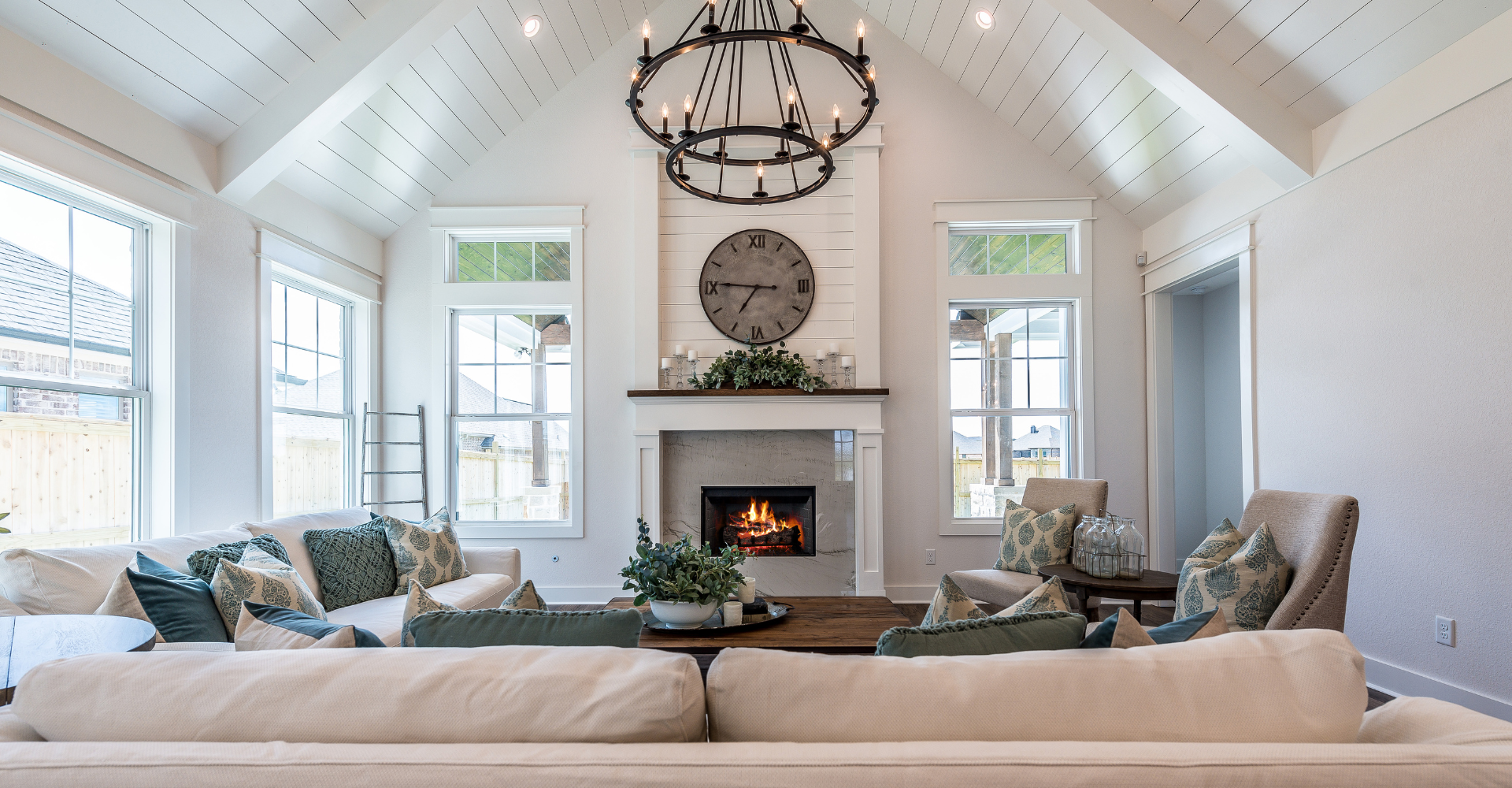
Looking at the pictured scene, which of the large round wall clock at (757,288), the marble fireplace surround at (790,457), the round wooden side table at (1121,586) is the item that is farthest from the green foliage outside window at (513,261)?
the round wooden side table at (1121,586)

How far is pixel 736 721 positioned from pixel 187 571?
2.59 m

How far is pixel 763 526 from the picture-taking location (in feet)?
17.3

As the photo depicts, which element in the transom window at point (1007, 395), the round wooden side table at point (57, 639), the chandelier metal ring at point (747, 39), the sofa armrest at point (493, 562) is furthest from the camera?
the transom window at point (1007, 395)

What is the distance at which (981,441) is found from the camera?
17.6 feet

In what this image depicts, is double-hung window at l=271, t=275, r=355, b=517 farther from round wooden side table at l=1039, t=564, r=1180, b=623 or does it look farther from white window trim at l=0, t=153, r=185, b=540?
round wooden side table at l=1039, t=564, r=1180, b=623

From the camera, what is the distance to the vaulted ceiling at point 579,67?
3.06m

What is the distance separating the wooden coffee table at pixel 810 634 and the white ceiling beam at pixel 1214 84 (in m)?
2.80

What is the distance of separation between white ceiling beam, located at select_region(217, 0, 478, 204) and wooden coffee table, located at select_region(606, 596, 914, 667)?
2.92 metres

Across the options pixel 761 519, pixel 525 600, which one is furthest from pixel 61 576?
pixel 761 519

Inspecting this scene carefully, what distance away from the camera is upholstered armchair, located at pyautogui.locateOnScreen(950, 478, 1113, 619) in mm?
3842

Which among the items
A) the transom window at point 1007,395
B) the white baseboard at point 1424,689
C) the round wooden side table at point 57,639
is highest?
the transom window at point 1007,395

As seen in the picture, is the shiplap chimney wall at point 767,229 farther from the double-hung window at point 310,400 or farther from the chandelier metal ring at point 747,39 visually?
the chandelier metal ring at point 747,39

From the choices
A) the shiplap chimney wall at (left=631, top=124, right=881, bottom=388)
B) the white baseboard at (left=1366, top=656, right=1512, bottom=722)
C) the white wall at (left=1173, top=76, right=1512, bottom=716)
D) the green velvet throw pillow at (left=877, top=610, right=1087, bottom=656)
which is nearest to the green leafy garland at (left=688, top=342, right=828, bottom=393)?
the shiplap chimney wall at (left=631, top=124, right=881, bottom=388)

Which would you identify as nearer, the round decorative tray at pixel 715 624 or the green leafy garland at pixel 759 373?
the round decorative tray at pixel 715 624
